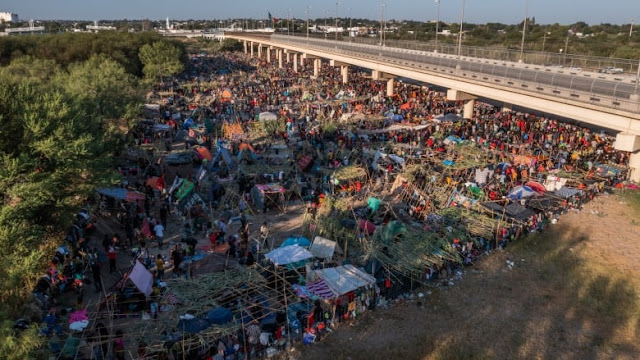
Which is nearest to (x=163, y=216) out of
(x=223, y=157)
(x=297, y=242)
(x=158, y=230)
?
(x=158, y=230)

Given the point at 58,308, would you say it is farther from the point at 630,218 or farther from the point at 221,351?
the point at 630,218

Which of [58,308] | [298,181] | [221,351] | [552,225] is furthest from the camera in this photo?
[298,181]

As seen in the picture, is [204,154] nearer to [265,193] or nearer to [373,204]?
[265,193]

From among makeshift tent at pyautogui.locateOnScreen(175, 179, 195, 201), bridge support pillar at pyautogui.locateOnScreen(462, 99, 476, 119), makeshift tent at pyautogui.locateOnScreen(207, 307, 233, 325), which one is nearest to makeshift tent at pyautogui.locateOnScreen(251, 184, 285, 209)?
makeshift tent at pyautogui.locateOnScreen(175, 179, 195, 201)

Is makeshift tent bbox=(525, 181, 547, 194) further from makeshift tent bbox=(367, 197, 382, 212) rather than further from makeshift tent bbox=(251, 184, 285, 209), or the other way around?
makeshift tent bbox=(251, 184, 285, 209)

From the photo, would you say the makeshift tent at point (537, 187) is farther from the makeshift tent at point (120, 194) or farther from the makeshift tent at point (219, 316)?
the makeshift tent at point (120, 194)

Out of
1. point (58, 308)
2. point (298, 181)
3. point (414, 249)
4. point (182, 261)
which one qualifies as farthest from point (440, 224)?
point (58, 308)

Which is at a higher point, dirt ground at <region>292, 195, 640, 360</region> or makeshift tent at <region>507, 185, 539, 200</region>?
makeshift tent at <region>507, 185, 539, 200</region>
